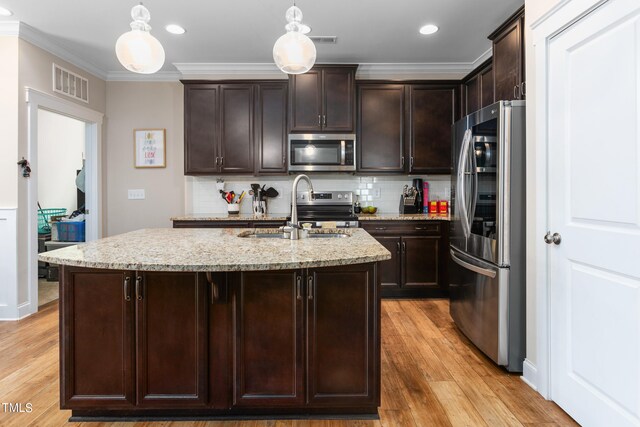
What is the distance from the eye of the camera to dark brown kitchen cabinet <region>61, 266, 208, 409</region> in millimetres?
1768

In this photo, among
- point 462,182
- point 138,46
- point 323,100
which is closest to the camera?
point 138,46

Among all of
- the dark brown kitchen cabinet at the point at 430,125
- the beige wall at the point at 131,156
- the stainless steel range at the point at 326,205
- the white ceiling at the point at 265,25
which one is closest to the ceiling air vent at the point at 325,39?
the white ceiling at the point at 265,25

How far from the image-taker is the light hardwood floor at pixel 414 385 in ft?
6.13

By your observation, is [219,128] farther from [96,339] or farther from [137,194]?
[96,339]

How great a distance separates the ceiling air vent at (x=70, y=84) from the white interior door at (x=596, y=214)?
4328mm

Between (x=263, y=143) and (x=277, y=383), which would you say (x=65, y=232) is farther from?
(x=277, y=383)

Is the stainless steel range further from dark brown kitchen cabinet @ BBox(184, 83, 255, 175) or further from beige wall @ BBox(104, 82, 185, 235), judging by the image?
beige wall @ BBox(104, 82, 185, 235)

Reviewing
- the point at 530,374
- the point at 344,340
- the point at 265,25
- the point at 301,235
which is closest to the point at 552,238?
the point at 530,374

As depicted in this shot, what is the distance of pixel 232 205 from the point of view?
4.44m

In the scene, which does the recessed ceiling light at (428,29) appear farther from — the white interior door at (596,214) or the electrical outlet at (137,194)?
the electrical outlet at (137,194)

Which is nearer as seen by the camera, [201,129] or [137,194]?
[201,129]

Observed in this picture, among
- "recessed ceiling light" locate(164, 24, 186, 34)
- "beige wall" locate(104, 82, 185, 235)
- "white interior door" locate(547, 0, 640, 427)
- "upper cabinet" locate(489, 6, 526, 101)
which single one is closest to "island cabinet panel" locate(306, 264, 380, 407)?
"white interior door" locate(547, 0, 640, 427)

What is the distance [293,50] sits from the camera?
1972mm

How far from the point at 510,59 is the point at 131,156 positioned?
4200mm
